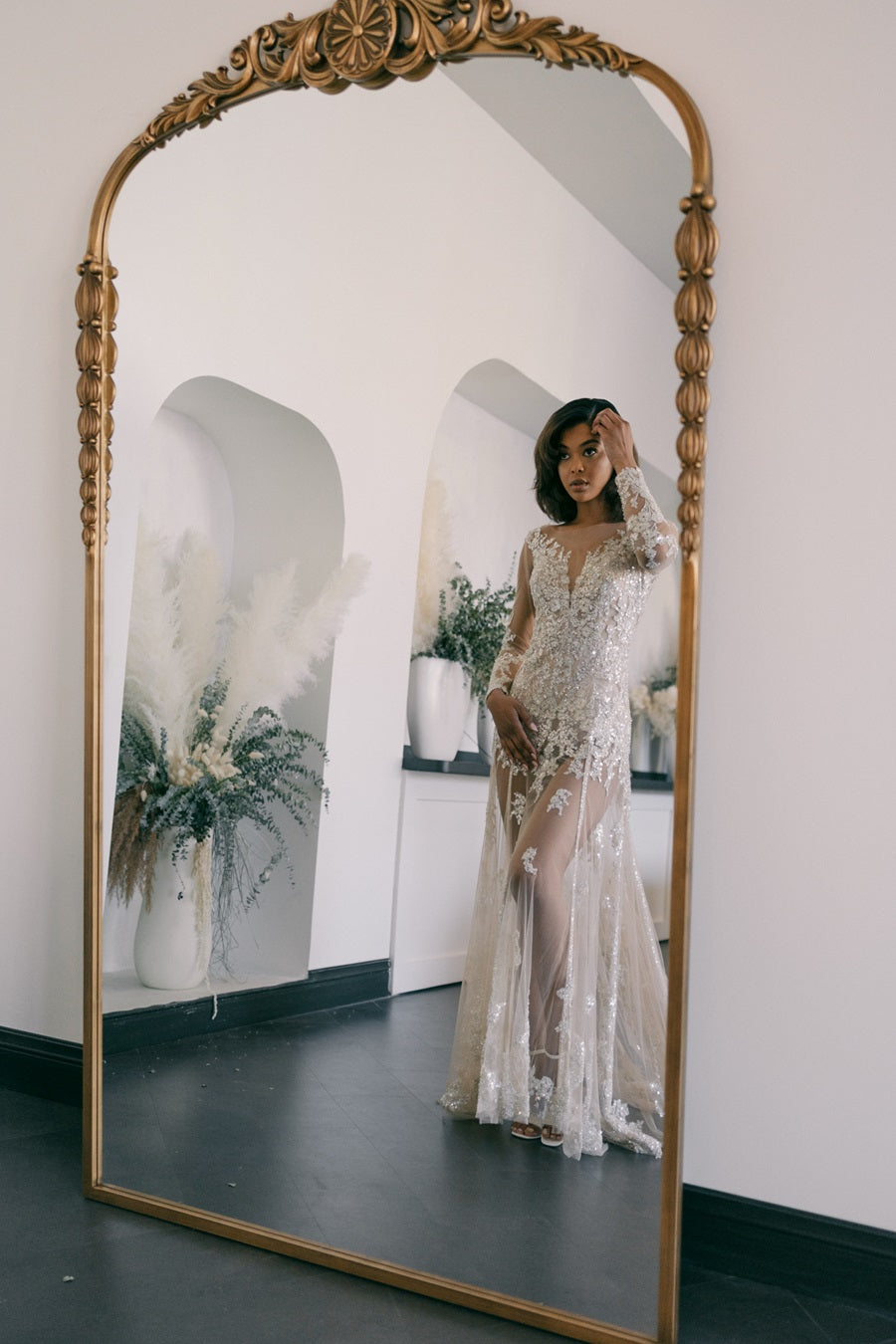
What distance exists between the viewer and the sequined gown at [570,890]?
1.81m

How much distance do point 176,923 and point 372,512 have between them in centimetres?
93

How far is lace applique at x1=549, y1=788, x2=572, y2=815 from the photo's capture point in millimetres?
1853

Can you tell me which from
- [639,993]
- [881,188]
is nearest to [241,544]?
[639,993]

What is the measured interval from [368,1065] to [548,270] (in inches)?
56.9

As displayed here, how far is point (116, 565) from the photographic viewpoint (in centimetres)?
250

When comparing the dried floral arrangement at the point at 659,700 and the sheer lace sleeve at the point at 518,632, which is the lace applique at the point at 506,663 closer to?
the sheer lace sleeve at the point at 518,632

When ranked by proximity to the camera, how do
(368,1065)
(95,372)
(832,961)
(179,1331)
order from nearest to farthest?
(179,1331) < (832,961) < (368,1065) < (95,372)

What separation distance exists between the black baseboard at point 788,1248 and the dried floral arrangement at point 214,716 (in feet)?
3.28


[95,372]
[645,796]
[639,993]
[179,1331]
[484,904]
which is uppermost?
[95,372]

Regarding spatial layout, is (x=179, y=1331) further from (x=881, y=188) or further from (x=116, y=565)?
(x=881, y=188)

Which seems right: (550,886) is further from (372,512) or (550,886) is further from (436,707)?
(372,512)

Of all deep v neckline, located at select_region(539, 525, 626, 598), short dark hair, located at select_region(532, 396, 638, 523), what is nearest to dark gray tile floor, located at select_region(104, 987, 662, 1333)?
deep v neckline, located at select_region(539, 525, 626, 598)

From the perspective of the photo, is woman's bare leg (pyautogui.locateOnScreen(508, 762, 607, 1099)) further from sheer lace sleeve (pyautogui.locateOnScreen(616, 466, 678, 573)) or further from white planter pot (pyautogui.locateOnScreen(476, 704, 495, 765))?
sheer lace sleeve (pyautogui.locateOnScreen(616, 466, 678, 573))

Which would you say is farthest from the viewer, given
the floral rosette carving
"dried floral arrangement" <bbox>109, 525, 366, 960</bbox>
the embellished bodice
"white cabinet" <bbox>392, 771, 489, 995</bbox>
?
"dried floral arrangement" <bbox>109, 525, 366, 960</bbox>
